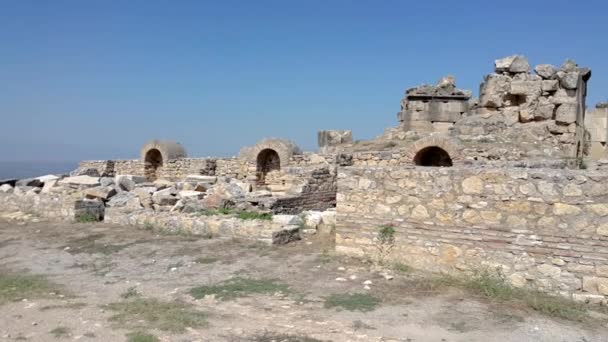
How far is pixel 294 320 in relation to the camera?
493cm

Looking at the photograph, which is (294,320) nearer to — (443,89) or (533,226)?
(533,226)

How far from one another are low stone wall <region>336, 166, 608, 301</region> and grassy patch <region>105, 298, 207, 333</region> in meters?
2.83

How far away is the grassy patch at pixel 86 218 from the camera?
1206cm

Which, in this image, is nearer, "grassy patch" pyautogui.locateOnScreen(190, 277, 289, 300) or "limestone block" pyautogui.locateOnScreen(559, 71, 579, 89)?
"grassy patch" pyautogui.locateOnScreen(190, 277, 289, 300)

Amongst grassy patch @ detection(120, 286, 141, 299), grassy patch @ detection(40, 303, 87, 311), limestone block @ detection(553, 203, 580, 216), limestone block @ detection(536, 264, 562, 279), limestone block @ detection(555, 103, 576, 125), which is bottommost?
grassy patch @ detection(40, 303, 87, 311)

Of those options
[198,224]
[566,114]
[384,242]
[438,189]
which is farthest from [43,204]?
[566,114]

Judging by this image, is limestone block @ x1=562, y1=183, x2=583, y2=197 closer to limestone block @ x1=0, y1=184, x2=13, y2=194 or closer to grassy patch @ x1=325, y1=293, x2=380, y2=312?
grassy patch @ x1=325, y1=293, x2=380, y2=312

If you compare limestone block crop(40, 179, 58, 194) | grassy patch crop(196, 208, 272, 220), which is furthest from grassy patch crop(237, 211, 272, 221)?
limestone block crop(40, 179, 58, 194)

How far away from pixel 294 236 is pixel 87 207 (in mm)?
6101

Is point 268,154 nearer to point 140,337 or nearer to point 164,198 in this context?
point 164,198

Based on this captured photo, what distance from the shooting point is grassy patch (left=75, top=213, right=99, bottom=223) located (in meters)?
12.1

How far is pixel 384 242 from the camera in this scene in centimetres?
695

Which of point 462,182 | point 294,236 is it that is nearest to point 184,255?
point 294,236

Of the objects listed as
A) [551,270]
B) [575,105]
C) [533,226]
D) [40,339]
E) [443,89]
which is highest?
[443,89]
